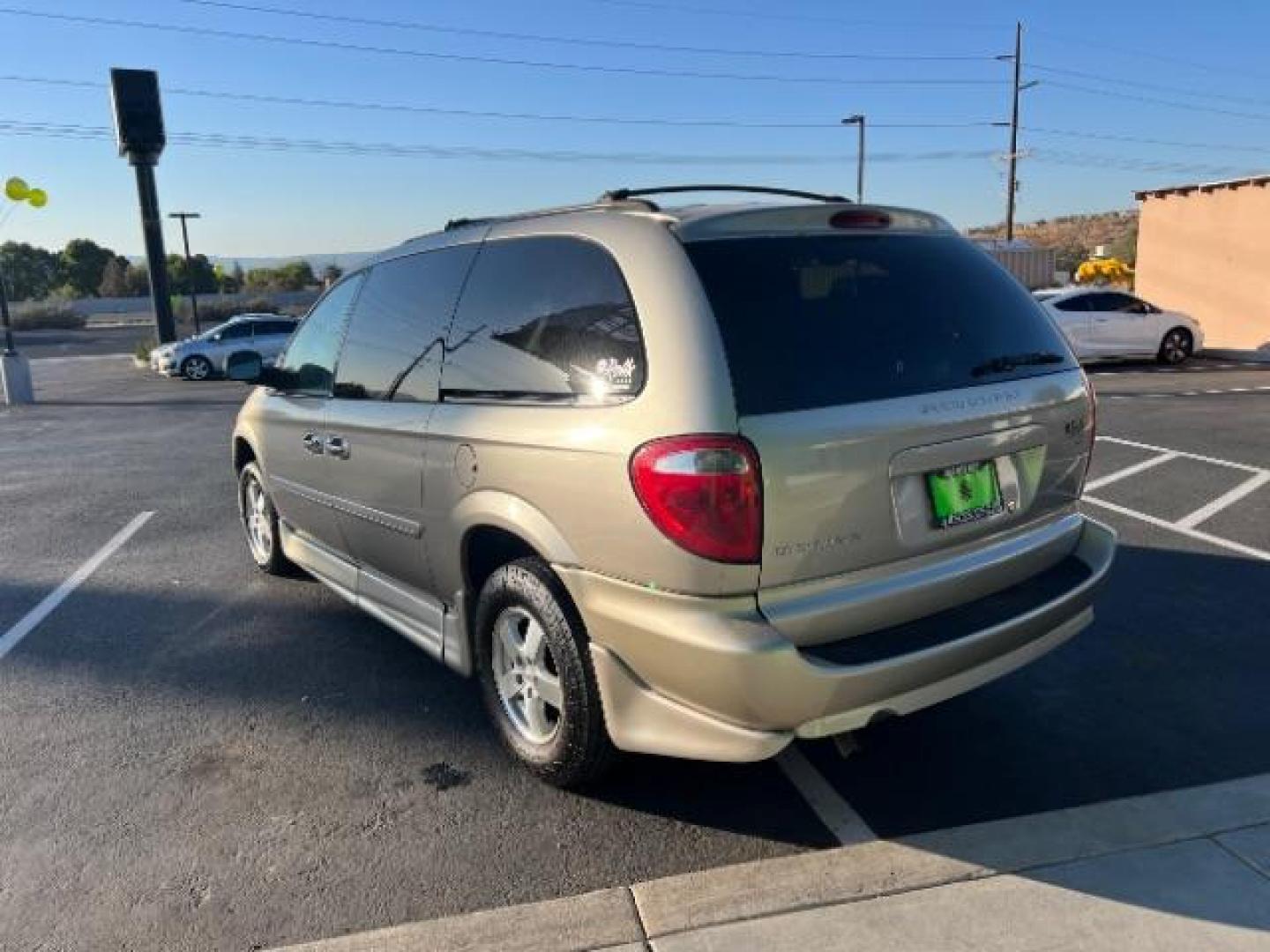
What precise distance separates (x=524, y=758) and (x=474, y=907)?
652mm

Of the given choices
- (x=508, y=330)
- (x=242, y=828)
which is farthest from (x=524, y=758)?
(x=508, y=330)

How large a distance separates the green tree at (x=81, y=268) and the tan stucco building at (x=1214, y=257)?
8123cm

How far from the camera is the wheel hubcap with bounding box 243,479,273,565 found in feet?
18.1

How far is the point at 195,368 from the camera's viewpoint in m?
23.0

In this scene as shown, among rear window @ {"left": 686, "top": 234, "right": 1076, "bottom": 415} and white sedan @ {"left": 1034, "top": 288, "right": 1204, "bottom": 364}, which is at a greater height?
rear window @ {"left": 686, "top": 234, "right": 1076, "bottom": 415}

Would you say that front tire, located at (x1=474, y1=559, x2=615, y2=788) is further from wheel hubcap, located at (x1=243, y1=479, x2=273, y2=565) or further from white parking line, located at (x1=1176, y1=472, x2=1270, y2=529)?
white parking line, located at (x1=1176, y1=472, x2=1270, y2=529)

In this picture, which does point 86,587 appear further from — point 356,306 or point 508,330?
point 508,330

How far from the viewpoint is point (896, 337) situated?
2906mm

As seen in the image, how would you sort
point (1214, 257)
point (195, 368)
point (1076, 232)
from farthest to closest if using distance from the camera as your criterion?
point (1076, 232)
point (195, 368)
point (1214, 257)

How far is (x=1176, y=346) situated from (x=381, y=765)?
1943 cm

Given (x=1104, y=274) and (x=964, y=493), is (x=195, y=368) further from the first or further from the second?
(x=1104, y=274)

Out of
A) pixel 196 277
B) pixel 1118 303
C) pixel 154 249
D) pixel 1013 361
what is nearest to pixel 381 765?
pixel 1013 361

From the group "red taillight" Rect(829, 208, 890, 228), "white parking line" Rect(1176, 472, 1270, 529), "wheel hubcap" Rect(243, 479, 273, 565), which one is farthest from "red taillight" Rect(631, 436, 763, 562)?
"white parking line" Rect(1176, 472, 1270, 529)

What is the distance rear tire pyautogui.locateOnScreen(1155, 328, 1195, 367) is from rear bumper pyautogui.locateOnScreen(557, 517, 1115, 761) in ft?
60.0
